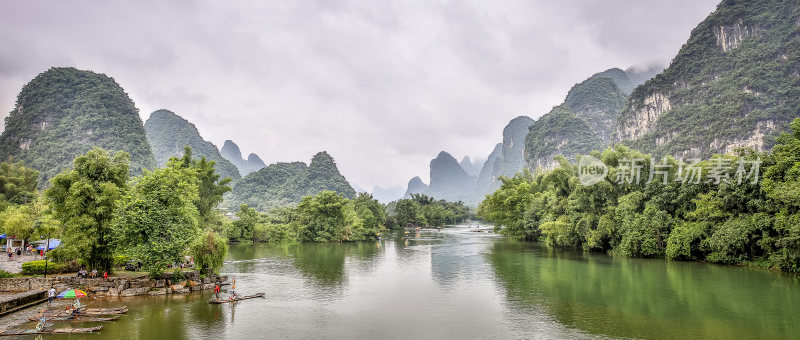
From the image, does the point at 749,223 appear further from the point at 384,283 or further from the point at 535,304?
the point at 384,283

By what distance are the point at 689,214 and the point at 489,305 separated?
21.2 metres

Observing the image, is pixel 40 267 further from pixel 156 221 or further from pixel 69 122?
pixel 69 122

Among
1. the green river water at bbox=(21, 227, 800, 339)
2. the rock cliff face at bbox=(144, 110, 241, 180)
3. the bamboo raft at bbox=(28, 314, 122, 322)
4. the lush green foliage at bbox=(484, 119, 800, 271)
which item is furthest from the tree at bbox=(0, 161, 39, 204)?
the rock cliff face at bbox=(144, 110, 241, 180)

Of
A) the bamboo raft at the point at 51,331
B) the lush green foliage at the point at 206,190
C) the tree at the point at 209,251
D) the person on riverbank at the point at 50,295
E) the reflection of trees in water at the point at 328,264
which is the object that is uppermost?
the lush green foliage at the point at 206,190

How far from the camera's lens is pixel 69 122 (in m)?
103

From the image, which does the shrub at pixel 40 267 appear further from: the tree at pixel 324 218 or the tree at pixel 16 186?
the tree at pixel 324 218

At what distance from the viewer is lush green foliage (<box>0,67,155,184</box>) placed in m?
93.8

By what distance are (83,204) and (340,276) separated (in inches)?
633

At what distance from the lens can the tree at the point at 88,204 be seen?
841 inches

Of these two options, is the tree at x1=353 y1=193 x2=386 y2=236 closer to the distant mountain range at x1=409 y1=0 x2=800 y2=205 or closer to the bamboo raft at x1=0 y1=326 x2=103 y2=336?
the distant mountain range at x1=409 y1=0 x2=800 y2=205

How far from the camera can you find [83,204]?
21.8 metres

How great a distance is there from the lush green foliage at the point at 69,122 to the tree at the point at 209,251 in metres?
88.6

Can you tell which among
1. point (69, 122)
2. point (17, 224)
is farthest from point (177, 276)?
point (69, 122)

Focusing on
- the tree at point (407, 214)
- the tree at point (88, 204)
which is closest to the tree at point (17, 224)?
the tree at point (88, 204)
